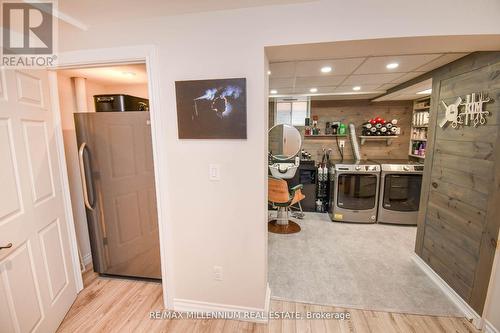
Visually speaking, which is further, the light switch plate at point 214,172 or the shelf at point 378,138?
the shelf at point 378,138

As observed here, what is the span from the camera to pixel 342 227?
3393 mm

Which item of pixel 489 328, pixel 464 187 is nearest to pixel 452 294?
pixel 489 328

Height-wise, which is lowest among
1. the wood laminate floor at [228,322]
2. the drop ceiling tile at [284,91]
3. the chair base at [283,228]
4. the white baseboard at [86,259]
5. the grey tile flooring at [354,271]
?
the wood laminate floor at [228,322]

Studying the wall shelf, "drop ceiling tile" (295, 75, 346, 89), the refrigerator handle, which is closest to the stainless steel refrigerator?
the refrigerator handle

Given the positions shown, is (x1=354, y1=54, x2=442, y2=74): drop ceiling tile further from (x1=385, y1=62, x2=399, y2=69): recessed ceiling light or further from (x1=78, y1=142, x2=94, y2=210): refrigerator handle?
(x1=78, y1=142, x2=94, y2=210): refrigerator handle

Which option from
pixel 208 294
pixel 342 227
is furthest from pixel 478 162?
pixel 208 294

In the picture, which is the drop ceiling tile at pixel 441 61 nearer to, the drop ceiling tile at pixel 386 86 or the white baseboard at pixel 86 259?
the drop ceiling tile at pixel 386 86

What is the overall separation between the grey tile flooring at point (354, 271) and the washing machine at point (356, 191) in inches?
9.3

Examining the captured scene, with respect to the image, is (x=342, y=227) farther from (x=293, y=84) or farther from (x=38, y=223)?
(x=38, y=223)

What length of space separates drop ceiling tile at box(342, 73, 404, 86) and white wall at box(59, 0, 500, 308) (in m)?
1.31

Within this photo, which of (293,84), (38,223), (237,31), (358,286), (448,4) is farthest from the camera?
(293,84)

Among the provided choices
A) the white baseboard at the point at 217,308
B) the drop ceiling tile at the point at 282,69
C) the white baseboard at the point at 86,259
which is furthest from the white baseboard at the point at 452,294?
the white baseboard at the point at 86,259

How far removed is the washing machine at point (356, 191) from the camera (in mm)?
3381

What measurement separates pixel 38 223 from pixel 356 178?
146 inches
